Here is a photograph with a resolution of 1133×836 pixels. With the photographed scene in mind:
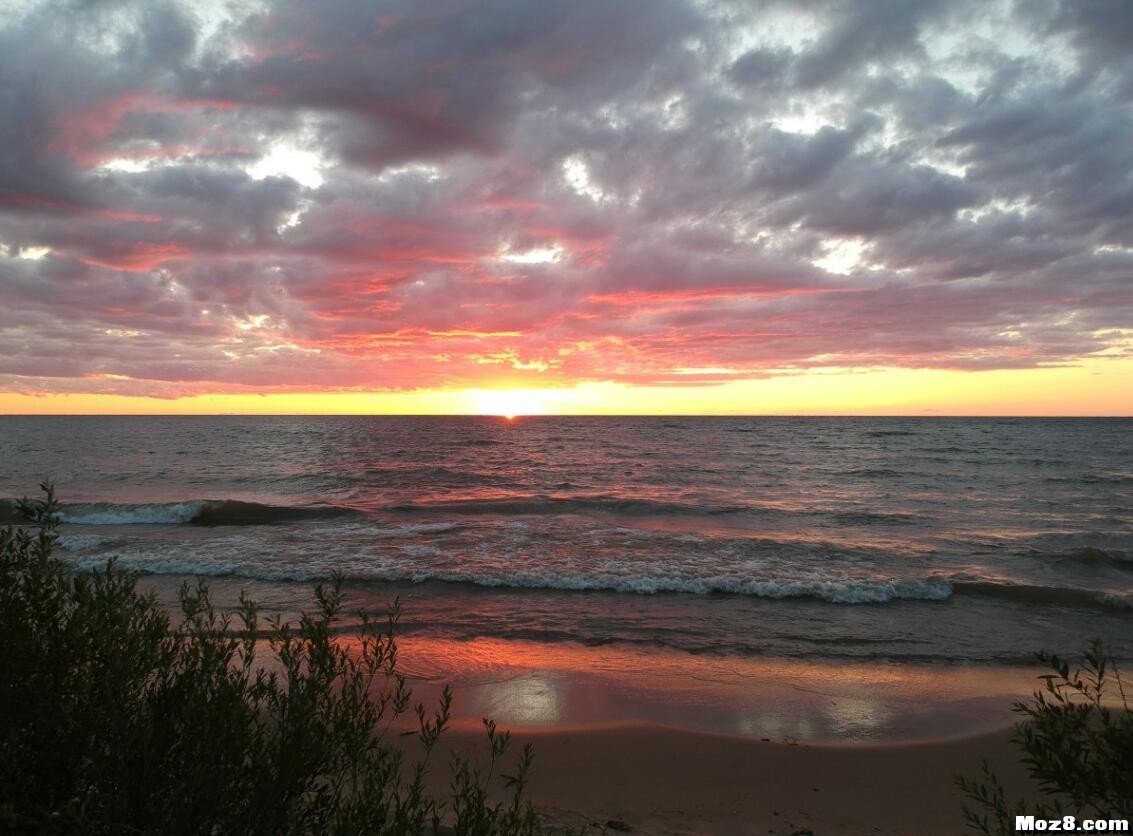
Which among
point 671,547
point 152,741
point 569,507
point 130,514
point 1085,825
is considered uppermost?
point 152,741

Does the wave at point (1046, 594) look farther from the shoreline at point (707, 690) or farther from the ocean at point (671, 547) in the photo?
the shoreline at point (707, 690)

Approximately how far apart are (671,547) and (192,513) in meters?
21.6

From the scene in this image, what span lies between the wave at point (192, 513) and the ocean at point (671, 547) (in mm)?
158

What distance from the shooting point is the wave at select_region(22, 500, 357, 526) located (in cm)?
2530

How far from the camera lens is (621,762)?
281 inches

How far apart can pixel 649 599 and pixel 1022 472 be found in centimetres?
4004

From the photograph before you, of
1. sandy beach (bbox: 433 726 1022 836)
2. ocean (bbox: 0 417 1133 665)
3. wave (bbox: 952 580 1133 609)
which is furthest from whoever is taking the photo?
wave (bbox: 952 580 1133 609)

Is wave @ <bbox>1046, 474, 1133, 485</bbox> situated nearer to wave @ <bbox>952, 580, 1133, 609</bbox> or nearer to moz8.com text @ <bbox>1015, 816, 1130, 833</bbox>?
wave @ <bbox>952, 580, 1133, 609</bbox>

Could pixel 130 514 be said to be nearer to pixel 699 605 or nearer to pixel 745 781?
pixel 699 605

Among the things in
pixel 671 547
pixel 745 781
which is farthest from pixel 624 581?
pixel 745 781

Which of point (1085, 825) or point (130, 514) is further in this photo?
point (130, 514)

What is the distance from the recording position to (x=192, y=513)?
2656 centimetres

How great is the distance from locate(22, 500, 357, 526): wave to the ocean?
0.16 metres

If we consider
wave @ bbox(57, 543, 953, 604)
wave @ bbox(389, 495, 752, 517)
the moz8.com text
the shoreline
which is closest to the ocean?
wave @ bbox(57, 543, 953, 604)
